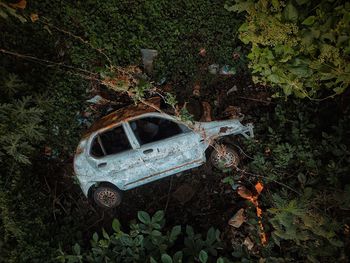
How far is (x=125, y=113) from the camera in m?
6.13

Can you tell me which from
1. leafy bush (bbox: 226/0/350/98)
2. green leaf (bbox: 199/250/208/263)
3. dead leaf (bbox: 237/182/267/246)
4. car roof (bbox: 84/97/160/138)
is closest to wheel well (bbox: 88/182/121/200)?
car roof (bbox: 84/97/160/138)

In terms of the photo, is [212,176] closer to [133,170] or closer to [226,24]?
[133,170]

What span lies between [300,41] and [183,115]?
1870mm

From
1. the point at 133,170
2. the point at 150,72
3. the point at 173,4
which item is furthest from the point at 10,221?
the point at 173,4

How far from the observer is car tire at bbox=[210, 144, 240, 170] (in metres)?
6.16

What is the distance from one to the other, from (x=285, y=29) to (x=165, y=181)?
3.21 m

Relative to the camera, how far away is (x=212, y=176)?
261 inches

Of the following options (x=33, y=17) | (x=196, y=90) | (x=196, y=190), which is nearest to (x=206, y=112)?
(x=196, y=90)

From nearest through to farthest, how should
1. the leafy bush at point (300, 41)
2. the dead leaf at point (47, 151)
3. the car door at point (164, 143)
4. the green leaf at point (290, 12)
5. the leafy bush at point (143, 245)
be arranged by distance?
the leafy bush at point (300, 41), the green leaf at point (290, 12), the leafy bush at point (143, 245), the car door at point (164, 143), the dead leaf at point (47, 151)

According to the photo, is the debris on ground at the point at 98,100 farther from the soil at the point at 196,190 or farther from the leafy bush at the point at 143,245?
the leafy bush at the point at 143,245

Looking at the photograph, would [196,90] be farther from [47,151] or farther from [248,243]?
[47,151]

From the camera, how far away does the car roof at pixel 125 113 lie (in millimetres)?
5961

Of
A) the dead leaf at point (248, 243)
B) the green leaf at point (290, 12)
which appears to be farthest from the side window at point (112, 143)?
the green leaf at point (290, 12)

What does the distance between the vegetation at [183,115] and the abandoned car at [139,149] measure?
350mm
